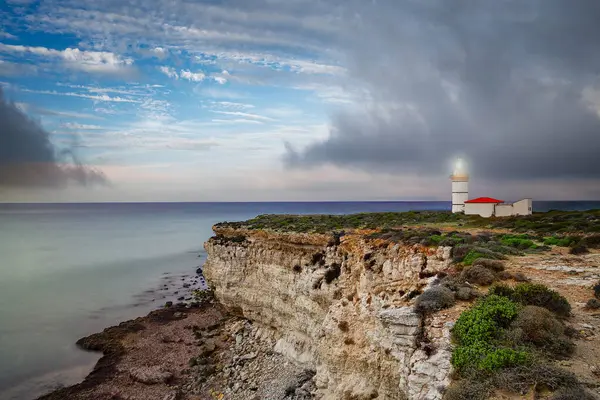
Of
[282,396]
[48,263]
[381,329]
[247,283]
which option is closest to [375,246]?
[381,329]

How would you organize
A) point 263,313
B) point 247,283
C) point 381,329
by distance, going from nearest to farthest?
point 381,329, point 263,313, point 247,283

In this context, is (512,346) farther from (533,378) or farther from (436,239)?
(436,239)

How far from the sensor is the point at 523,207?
108 ft

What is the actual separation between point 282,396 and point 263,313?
9.10m

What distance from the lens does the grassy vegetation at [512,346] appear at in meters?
6.51

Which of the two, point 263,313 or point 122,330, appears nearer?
point 263,313

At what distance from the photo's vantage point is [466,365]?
7746mm

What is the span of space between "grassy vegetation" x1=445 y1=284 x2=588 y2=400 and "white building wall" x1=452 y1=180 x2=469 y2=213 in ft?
101

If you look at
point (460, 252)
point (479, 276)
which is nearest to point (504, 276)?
point (479, 276)

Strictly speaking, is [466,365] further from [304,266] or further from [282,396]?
[304,266]

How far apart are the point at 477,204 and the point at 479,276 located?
25795 millimetres

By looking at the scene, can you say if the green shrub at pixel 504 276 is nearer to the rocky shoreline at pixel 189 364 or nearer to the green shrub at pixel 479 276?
the green shrub at pixel 479 276

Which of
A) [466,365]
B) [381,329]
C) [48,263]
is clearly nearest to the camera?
[466,365]

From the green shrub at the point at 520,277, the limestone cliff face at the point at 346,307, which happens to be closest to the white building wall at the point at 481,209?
the limestone cliff face at the point at 346,307
